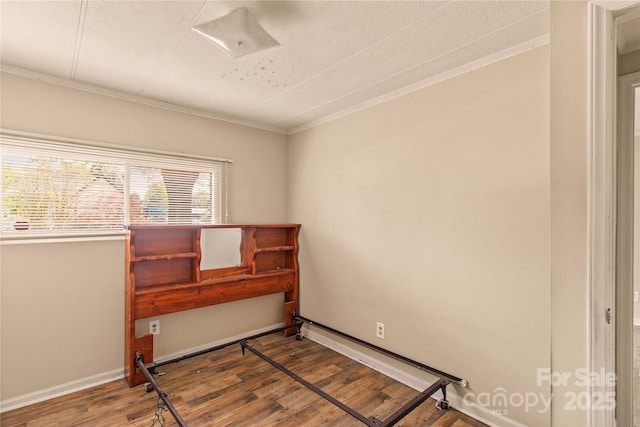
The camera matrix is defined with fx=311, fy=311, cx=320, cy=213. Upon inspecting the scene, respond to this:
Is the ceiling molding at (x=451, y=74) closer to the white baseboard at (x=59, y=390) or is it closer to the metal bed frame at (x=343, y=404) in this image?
the metal bed frame at (x=343, y=404)

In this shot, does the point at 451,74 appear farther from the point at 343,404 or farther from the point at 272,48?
the point at 343,404

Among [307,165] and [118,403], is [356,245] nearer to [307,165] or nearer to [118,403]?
[307,165]

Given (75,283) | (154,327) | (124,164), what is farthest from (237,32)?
(154,327)

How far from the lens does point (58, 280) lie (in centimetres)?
241

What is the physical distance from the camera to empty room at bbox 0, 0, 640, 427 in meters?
1.27

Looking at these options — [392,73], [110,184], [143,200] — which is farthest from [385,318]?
[110,184]

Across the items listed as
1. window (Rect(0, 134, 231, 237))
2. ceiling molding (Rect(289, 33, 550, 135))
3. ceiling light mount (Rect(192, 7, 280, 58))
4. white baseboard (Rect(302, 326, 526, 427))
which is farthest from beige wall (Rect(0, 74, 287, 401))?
ceiling light mount (Rect(192, 7, 280, 58))

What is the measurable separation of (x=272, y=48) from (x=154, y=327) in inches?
100

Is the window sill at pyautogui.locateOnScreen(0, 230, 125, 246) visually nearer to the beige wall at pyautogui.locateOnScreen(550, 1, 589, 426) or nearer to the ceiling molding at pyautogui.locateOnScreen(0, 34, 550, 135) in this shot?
the ceiling molding at pyautogui.locateOnScreen(0, 34, 550, 135)

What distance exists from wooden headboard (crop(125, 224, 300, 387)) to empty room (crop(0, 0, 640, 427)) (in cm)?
2

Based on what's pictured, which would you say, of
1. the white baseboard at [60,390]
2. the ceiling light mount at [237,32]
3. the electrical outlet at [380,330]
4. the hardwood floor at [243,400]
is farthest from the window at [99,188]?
the electrical outlet at [380,330]

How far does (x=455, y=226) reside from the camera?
225 centimetres

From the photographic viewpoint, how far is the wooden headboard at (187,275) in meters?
2.55

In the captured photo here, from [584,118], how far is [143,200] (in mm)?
3096
